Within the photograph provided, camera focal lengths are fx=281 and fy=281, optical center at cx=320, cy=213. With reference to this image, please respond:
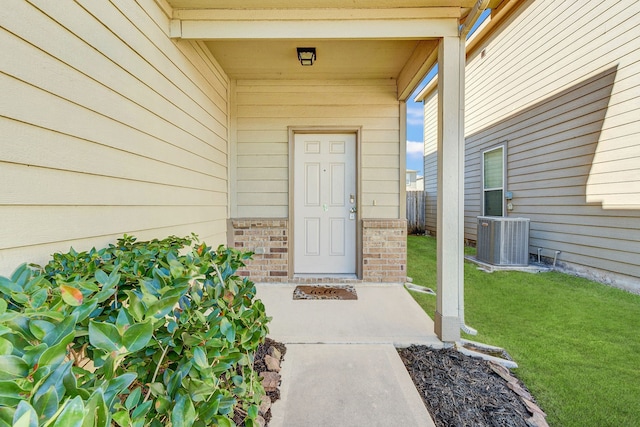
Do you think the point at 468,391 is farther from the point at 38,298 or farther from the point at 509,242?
the point at 509,242

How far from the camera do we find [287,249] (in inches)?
153

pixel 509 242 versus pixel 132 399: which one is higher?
pixel 132 399

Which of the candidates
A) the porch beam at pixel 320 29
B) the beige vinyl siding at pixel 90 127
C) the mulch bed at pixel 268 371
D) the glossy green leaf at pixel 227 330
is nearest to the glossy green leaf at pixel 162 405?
the glossy green leaf at pixel 227 330

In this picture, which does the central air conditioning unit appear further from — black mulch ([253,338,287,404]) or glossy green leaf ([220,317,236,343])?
glossy green leaf ([220,317,236,343])

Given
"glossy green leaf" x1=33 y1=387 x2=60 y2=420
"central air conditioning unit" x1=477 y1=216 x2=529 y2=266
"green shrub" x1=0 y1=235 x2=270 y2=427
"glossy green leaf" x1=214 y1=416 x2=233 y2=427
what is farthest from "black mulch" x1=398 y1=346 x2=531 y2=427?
"central air conditioning unit" x1=477 y1=216 x2=529 y2=266

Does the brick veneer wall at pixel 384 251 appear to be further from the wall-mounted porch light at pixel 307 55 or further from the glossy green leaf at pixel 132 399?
the glossy green leaf at pixel 132 399

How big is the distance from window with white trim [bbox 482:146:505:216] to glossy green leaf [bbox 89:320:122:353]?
689 cm

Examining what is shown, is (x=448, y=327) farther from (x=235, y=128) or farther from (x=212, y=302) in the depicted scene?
(x=235, y=128)

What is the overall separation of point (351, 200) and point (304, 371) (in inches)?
98.8

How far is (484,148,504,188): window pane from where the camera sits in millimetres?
6148

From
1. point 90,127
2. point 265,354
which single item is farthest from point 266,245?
point 90,127

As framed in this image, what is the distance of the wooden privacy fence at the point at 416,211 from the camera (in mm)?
9477

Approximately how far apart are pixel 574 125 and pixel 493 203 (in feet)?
7.43

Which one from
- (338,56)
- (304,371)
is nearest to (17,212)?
(304,371)
